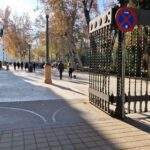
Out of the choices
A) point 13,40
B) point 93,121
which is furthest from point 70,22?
point 93,121

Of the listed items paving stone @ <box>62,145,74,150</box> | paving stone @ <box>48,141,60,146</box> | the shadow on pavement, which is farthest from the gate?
paving stone @ <box>62,145,74,150</box>

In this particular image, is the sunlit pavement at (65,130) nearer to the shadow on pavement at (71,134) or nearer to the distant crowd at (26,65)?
the shadow on pavement at (71,134)

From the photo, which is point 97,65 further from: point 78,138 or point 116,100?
point 78,138

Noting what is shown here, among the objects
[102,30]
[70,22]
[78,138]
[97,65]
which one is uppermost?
[70,22]

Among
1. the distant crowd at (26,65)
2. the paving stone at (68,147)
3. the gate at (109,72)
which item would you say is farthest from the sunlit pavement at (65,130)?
the distant crowd at (26,65)

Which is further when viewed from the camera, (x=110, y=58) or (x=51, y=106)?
(x=51, y=106)

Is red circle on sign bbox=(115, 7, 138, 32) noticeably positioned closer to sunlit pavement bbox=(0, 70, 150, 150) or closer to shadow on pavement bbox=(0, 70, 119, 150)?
sunlit pavement bbox=(0, 70, 150, 150)

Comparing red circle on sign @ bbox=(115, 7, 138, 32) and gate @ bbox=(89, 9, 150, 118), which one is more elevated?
red circle on sign @ bbox=(115, 7, 138, 32)

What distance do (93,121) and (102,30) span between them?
3196 mm

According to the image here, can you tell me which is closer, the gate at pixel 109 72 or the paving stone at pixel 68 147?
the paving stone at pixel 68 147

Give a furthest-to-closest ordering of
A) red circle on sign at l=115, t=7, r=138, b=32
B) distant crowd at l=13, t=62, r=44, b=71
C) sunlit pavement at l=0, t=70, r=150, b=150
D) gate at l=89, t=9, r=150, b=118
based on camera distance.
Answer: distant crowd at l=13, t=62, r=44, b=71, gate at l=89, t=9, r=150, b=118, red circle on sign at l=115, t=7, r=138, b=32, sunlit pavement at l=0, t=70, r=150, b=150

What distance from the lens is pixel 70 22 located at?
5184 cm

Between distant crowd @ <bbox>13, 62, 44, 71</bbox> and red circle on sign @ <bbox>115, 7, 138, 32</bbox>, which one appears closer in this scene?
Answer: red circle on sign @ <bbox>115, 7, 138, 32</bbox>

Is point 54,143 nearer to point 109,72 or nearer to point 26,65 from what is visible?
point 109,72
